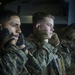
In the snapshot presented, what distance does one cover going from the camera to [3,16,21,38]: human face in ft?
4.22

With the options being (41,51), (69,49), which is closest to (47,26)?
(41,51)

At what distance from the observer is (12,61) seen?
119 centimetres

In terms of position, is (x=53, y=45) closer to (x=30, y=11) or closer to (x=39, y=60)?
(x=39, y=60)

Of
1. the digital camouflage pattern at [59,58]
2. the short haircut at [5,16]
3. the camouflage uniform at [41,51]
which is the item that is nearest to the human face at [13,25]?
the short haircut at [5,16]

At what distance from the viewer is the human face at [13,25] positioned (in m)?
1.29

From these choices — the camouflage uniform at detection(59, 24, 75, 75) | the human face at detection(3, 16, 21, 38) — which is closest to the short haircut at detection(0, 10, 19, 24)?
the human face at detection(3, 16, 21, 38)

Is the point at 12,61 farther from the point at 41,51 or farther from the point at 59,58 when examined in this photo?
the point at 59,58

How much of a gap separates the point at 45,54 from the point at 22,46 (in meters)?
0.13

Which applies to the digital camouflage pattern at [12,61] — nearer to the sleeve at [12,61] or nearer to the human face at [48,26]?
the sleeve at [12,61]

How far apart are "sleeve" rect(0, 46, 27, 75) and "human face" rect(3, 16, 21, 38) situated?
9 cm

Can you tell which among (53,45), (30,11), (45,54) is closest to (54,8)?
(30,11)

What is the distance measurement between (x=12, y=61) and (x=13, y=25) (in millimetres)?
202

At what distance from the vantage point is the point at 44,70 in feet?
4.64

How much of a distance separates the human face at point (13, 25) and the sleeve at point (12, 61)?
9 centimetres
